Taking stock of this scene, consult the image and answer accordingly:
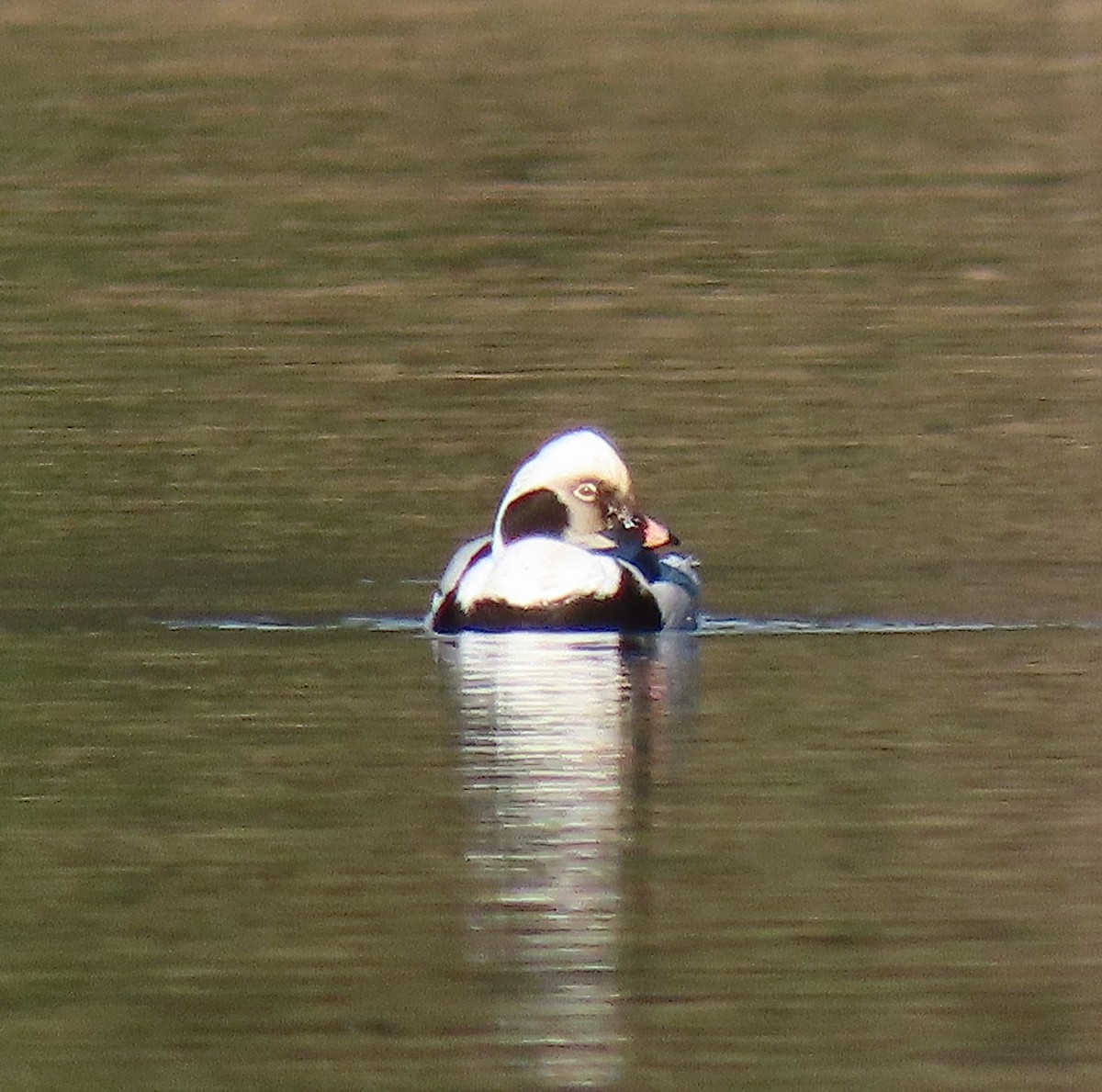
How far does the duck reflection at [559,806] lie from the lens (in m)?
6.59

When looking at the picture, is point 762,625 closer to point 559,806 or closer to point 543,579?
point 543,579

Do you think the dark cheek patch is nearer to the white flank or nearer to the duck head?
the duck head

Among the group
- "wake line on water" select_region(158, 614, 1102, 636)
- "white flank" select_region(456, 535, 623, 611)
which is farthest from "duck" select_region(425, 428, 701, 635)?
"wake line on water" select_region(158, 614, 1102, 636)

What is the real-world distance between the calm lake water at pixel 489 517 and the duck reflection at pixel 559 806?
0.02m

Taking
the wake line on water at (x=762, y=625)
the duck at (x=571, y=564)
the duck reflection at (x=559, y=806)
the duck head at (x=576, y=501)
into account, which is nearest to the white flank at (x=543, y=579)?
the duck at (x=571, y=564)

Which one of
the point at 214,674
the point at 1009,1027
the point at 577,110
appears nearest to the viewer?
the point at 1009,1027

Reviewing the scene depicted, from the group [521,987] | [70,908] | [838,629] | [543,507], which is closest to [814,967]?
[521,987]

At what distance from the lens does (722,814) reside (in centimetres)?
840

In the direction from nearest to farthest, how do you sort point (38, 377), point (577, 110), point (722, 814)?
1. point (722, 814)
2. point (38, 377)
3. point (577, 110)

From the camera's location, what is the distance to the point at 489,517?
15211mm

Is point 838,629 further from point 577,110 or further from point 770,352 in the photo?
point 577,110

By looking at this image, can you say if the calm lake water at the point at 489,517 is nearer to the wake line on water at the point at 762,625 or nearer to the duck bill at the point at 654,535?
the wake line on water at the point at 762,625

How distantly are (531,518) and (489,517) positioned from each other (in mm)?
2794

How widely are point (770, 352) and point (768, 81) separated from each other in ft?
30.2
